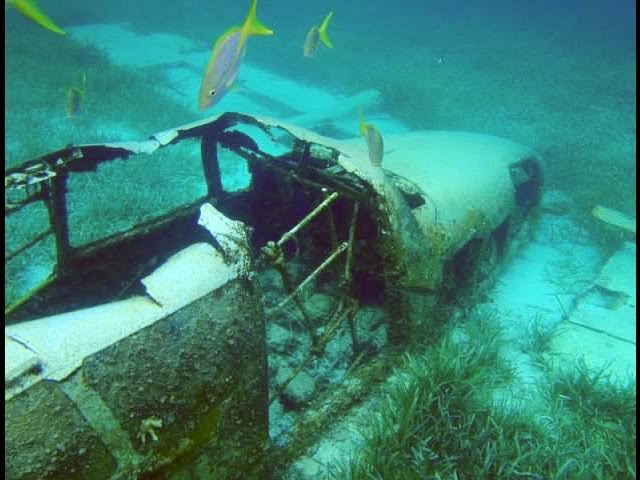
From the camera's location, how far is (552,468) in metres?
3.02

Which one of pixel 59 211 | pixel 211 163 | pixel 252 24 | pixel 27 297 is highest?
pixel 252 24

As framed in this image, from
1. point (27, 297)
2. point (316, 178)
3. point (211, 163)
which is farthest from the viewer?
point (211, 163)

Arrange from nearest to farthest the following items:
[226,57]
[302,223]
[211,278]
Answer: [211,278] < [302,223] < [226,57]

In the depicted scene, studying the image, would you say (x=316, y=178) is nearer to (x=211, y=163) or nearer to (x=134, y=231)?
(x=211, y=163)

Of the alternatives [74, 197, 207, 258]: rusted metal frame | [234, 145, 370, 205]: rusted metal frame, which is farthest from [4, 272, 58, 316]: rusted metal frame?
[234, 145, 370, 205]: rusted metal frame

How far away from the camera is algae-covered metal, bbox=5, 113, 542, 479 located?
152 centimetres

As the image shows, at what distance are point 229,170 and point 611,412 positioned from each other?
6614mm

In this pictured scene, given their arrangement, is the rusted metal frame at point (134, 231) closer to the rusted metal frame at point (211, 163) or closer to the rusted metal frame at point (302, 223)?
the rusted metal frame at point (211, 163)

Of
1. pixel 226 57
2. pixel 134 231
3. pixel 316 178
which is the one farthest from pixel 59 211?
pixel 316 178

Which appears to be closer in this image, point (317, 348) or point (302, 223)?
point (302, 223)

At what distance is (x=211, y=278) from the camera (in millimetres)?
1861

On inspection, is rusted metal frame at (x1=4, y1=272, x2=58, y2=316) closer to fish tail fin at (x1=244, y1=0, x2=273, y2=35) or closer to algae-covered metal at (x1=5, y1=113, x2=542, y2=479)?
algae-covered metal at (x1=5, y1=113, x2=542, y2=479)

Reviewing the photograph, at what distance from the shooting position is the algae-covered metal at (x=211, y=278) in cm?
152

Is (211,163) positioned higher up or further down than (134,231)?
higher up
